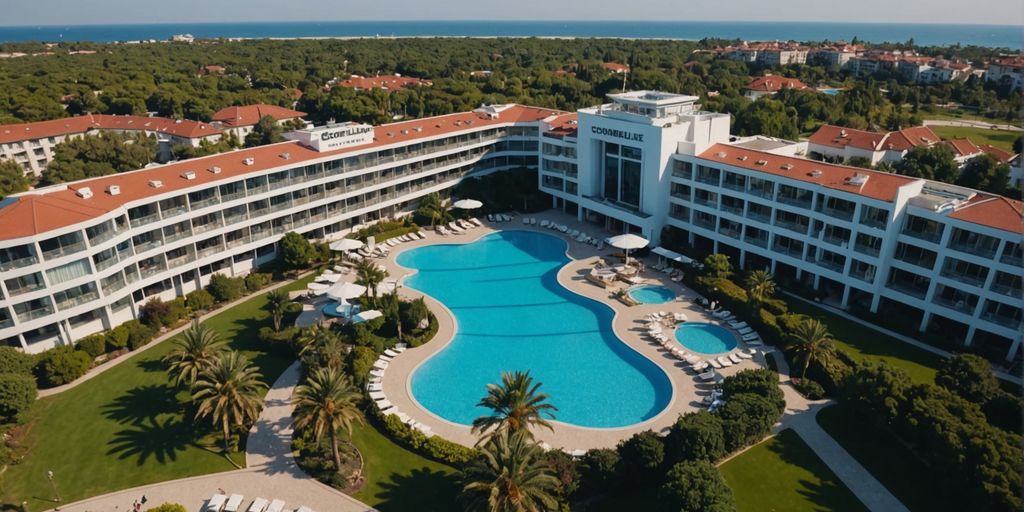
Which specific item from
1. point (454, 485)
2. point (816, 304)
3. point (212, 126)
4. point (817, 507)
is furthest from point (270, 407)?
point (212, 126)

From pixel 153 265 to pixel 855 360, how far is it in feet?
169

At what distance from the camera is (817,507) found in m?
27.8

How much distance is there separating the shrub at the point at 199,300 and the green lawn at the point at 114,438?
6.00 meters

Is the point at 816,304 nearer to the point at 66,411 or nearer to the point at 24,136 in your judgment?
the point at 66,411

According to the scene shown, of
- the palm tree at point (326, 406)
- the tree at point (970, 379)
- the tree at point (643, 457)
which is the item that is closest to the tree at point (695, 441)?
the tree at point (643, 457)

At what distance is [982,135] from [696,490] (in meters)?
109

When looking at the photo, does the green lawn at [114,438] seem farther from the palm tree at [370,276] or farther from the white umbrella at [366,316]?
the palm tree at [370,276]

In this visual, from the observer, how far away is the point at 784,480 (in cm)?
2945

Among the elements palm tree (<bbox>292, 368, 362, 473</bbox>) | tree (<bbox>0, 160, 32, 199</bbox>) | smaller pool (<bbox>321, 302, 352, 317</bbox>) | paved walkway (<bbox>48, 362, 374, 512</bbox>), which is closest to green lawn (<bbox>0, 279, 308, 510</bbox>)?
paved walkway (<bbox>48, 362, 374, 512</bbox>)

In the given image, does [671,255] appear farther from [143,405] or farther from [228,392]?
[143,405]

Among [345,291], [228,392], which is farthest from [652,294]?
[228,392]

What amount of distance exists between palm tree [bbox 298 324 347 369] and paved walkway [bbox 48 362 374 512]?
540cm

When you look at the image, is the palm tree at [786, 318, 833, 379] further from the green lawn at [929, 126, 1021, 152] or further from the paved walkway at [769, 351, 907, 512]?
the green lawn at [929, 126, 1021, 152]

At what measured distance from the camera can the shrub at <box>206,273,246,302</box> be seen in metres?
47.7
